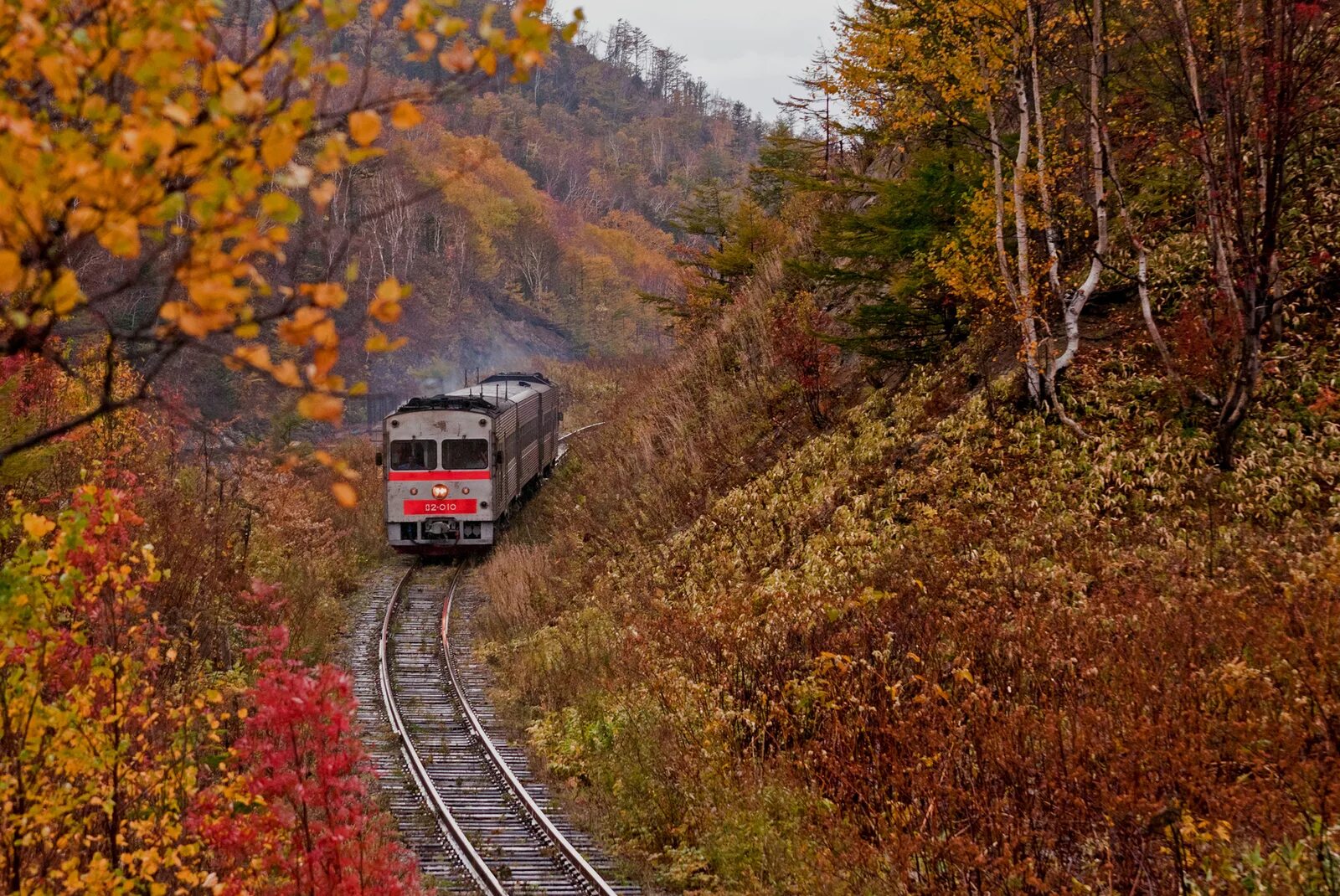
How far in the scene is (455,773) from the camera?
35.6 feet

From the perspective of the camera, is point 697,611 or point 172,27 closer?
point 172,27

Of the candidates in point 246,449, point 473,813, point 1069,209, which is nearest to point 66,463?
point 473,813

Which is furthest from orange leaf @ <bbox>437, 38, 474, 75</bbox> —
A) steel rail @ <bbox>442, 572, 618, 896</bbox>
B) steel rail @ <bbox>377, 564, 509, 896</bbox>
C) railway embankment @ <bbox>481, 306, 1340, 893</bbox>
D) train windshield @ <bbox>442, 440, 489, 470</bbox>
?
train windshield @ <bbox>442, 440, 489, 470</bbox>

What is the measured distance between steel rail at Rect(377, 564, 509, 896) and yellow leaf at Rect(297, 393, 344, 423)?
22.6ft

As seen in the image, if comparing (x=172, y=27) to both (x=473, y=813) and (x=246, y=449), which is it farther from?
(x=246, y=449)

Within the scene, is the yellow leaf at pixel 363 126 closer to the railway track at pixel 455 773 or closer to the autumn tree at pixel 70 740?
the autumn tree at pixel 70 740

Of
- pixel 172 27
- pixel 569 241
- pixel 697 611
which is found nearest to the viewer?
pixel 172 27

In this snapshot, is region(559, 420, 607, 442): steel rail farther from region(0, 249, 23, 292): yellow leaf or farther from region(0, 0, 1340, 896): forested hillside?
region(0, 249, 23, 292): yellow leaf

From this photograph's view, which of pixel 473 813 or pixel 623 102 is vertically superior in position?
pixel 623 102

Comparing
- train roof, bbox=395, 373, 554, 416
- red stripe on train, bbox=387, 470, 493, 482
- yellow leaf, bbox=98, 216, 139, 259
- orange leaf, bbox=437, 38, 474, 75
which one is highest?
train roof, bbox=395, 373, 554, 416

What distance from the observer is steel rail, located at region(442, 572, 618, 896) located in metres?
8.22

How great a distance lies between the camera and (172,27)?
224 centimetres

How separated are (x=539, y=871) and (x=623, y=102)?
122m

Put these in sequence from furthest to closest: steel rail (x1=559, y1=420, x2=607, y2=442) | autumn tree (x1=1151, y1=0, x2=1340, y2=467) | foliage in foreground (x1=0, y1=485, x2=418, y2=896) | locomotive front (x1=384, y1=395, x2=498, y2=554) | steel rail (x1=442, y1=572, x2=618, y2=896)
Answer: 1. steel rail (x1=559, y1=420, x2=607, y2=442)
2. locomotive front (x1=384, y1=395, x2=498, y2=554)
3. autumn tree (x1=1151, y1=0, x2=1340, y2=467)
4. steel rail (x1=442, y1=572, x2=618, y2=896)
5. foliage in foreground (x1=0, y1=485, x2=418, y2=896)
